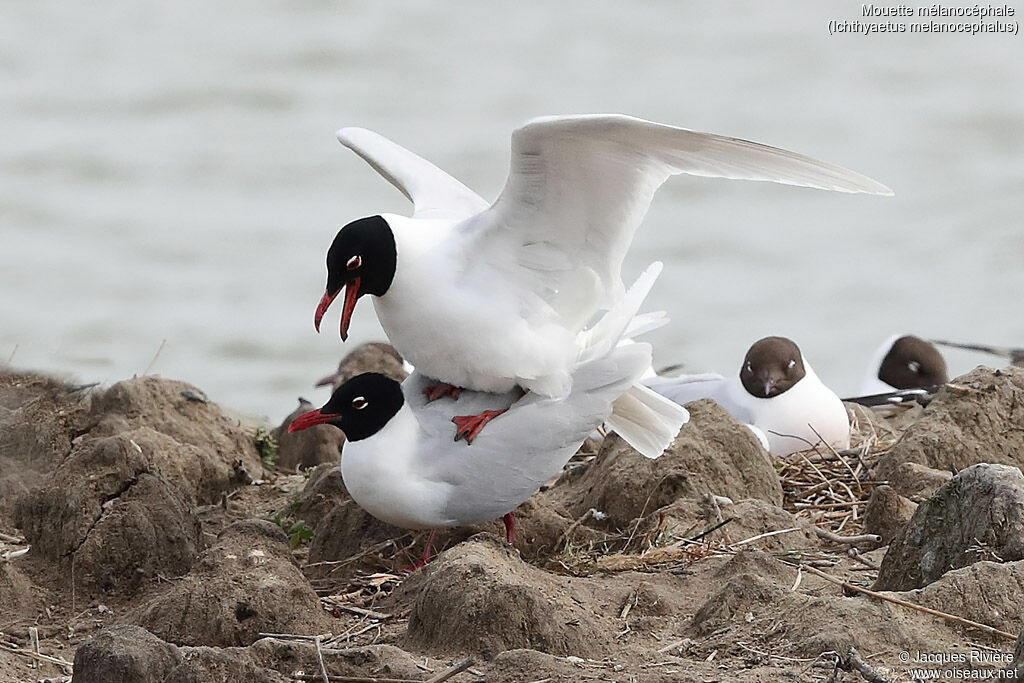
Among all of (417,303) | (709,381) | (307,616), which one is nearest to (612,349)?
(417,303)

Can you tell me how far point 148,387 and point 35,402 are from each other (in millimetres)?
1439

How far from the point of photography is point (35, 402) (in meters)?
5.55

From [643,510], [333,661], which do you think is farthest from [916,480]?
[333,661]

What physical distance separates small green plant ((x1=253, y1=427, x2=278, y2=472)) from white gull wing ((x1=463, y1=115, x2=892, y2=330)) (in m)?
1.90

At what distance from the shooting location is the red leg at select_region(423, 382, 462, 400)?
5.99 m

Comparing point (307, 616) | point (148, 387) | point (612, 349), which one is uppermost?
point (612, 349)

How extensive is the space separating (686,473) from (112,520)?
220cm

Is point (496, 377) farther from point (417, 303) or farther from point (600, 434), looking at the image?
point (600, 434)

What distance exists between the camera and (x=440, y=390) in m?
6.03

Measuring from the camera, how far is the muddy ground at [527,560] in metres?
4.05

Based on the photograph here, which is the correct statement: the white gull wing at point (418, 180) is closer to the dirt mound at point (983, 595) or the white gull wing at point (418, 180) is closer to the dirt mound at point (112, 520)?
the dirt mound at point (112, 520)

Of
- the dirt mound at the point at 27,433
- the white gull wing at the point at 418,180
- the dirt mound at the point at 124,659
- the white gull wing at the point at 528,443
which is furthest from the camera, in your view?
the white gull wing at the point at 418,180

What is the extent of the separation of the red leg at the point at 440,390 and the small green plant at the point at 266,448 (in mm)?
1388

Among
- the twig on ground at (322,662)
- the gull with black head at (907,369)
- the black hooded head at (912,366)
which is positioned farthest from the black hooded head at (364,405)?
the black hooded head at (912,366)
